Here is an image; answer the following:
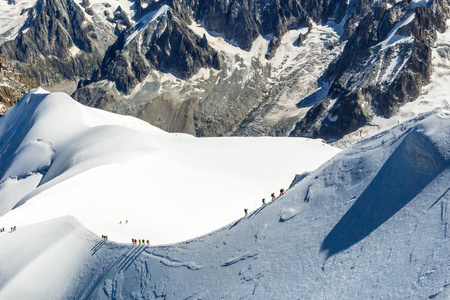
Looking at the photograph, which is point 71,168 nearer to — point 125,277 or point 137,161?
point 137,161

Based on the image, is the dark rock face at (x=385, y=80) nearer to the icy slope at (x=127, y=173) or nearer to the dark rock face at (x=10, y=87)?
the dark rock face at (x=10, y=87)

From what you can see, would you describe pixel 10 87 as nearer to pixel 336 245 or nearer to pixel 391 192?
pixel 336 245

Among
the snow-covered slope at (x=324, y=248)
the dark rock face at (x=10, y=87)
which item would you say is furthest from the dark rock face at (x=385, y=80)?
the snow-covered slope at (x=324, y=248)

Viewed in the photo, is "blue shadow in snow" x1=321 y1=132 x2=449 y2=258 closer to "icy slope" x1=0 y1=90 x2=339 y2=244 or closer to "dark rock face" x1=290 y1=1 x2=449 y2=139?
"icy slope" x1=0 y1=90 x2=339 y2=244

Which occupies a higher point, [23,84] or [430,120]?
[430,120]

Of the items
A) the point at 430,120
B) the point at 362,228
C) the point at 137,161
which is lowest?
the point at 137,161

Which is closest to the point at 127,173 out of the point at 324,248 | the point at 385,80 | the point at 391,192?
the point at 324,248

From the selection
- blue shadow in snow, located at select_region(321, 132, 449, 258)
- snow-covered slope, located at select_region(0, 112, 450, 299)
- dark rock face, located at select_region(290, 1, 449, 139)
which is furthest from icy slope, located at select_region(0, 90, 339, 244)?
dark rock face, located at select_region(290, 1, 449, 139)

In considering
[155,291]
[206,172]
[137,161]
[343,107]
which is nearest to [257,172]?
[206,172]
